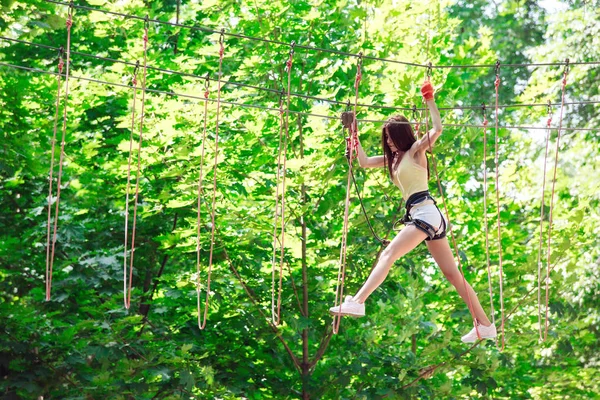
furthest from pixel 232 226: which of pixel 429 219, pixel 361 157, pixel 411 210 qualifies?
pixel 429 219

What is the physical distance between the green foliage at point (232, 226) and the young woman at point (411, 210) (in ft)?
10.6

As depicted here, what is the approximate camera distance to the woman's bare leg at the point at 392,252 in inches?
223

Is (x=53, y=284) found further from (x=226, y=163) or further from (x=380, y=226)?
(x=380, y=226)

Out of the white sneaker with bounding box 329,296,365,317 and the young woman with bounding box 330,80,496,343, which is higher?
the young woman with bounding box 330,80,496,343

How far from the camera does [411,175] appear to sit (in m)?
5.78

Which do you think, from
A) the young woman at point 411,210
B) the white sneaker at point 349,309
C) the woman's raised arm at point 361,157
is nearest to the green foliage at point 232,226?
the woman's raised arm at point 361,157

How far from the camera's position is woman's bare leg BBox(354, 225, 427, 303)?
5.66m

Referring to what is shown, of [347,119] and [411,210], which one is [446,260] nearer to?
[411,210]

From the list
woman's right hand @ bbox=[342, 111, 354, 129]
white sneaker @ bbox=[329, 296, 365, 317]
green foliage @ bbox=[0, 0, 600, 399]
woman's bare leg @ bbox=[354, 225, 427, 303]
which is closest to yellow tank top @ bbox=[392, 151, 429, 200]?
woman's bare leg @ bbox=[354, 225, 427, 303]

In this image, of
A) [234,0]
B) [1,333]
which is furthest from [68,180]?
[234,0]

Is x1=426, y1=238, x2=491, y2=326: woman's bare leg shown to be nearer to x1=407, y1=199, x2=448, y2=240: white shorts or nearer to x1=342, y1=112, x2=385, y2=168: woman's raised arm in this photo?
x1=407, y1=199, x2=448, y2=240: white shorts

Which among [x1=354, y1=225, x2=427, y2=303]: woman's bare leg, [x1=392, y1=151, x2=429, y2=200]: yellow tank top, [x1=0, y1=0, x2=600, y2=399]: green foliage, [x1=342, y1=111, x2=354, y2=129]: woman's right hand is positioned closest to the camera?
[x1=354, y1=225, x2=427, y2=303]: woman's bare leg

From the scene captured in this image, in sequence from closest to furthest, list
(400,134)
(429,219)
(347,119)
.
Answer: (429,219) → (400,134) → (347,119)

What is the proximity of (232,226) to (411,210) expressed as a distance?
12.9 ft
